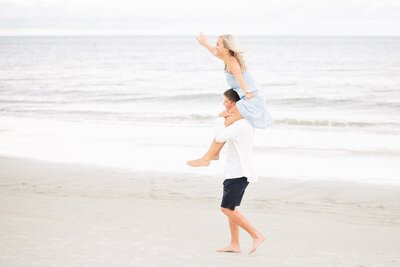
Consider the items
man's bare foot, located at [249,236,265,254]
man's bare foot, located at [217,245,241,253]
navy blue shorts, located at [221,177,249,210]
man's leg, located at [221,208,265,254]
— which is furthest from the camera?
man's bare foot, located at [217,245,241,253]

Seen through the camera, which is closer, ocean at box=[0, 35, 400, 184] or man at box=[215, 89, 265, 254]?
man at box=[215, 89, 265, 254]

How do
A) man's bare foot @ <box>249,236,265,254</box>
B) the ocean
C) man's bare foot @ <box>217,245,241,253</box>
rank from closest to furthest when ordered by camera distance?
man's bare foot @ <box>249,236,265,254</box> < man's bare foot @ <box>217,245,241,253</box> < the ocean

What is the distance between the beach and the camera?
18.8 feet

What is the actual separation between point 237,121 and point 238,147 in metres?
0.22

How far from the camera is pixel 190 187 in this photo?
1002 cm

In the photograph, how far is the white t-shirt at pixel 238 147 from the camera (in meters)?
5.55

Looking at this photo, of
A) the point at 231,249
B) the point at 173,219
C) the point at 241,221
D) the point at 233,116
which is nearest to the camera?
the point at 233,116

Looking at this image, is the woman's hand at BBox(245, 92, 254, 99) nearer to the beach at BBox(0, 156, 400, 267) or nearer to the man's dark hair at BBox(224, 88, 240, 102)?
the man's dark hair at BBox(224, 88, 240, 102)

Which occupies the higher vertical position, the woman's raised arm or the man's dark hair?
the woman's raised arm

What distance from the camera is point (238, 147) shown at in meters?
5.61

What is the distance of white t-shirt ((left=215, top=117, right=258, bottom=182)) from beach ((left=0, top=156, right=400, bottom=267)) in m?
0.77

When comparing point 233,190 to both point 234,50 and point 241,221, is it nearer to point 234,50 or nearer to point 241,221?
point 241,221

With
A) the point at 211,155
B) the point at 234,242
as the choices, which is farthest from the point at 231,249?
the point at 211,155

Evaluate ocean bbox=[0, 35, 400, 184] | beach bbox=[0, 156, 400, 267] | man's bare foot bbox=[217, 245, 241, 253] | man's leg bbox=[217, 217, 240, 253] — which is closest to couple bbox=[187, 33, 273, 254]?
ocean bbox=[0, 35, 400, 184]
